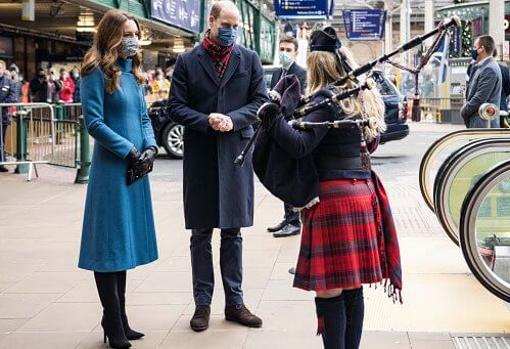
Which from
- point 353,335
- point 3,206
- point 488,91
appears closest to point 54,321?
point 353,335

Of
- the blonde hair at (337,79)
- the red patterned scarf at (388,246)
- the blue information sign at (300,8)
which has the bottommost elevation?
the red patterned scarf at (388,246)

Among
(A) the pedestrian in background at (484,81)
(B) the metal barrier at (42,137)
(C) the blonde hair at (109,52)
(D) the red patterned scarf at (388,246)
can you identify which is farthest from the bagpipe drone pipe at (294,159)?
(B) the metal barrier at (42,137)

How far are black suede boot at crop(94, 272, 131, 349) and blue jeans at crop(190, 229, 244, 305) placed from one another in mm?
645

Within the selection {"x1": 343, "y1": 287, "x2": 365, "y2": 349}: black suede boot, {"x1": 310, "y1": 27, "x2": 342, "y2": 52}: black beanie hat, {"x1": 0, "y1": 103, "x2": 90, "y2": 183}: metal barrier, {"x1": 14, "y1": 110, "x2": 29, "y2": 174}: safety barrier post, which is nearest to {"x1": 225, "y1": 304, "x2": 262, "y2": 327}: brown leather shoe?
{"x1": 343, "y1": 287, "x2": 365, "y2": 349}: black suede boot

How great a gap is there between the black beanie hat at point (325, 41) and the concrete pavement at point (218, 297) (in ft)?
5.73

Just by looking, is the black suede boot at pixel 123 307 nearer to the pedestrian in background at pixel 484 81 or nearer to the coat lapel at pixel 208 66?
the coat lapel at pixel 208 66

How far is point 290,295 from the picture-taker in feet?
19.2

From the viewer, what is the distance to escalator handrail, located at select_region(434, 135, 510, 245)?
5559 mm

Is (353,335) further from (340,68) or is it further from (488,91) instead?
(488,91)

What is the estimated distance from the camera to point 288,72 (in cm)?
720

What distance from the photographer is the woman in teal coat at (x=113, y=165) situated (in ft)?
15.0

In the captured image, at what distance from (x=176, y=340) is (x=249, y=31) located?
29.0 m

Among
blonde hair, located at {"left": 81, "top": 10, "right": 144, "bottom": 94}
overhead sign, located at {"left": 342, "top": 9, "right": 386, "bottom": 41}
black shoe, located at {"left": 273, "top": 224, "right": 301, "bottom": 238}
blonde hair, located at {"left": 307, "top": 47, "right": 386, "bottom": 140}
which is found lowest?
black shoe, located at {"left": 273, "top": 224, "right": 301, "bottom": 238}

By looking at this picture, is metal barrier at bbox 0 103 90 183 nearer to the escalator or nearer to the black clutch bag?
the escalator
